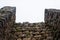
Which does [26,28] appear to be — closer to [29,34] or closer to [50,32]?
[29,34]

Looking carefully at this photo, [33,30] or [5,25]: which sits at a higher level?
[5,25]

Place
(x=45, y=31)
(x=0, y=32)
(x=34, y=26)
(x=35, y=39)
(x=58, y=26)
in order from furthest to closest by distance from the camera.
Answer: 1. (x=34, y=26)
2. (x=45, y=31)
3. (x=35, y=39)
4. (x=58, y=26)
5. (x=0, y=32)

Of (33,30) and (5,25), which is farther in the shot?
(33,30)

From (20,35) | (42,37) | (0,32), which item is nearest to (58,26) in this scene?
(42,37)

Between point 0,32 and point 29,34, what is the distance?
56.0 inches

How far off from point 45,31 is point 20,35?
0.56 metres

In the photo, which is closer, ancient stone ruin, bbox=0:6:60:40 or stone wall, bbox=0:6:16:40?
stone wall, bbox=0:6:16:40

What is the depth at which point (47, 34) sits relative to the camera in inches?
131

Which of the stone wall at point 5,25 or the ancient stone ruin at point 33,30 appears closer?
the stone wall at point 5,25

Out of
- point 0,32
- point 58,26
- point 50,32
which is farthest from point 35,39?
point 0,32

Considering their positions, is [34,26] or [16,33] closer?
[16,33]

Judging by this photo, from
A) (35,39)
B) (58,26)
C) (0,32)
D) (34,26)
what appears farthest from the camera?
(34,26)

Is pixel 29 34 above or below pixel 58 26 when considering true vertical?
below

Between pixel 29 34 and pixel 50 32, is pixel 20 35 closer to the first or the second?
pixel 29 34
